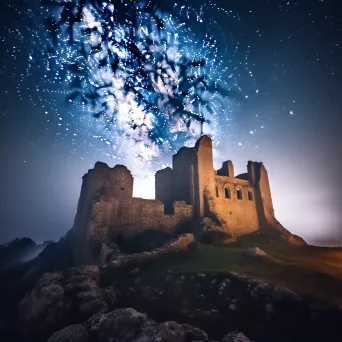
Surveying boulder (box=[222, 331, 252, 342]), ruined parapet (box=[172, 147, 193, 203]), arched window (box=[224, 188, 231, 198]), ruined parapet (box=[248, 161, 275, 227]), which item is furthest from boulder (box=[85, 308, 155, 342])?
ruined parapet (box=[248, 161, 275, 227])

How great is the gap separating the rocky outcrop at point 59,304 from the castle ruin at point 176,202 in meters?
6.18

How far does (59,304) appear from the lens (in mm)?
7984

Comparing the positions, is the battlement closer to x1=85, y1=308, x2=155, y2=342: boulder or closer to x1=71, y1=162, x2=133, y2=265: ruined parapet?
x1=71, y1=162, x2=133, y2=265: ruined parapet

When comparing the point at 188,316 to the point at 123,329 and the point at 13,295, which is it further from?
the point at 13,295

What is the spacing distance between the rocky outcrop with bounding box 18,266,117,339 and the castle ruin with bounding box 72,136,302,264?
6185mm

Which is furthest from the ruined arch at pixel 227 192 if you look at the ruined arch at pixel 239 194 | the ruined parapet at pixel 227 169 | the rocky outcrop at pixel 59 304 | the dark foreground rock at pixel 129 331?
the dark foreground rock at pixel 129 331

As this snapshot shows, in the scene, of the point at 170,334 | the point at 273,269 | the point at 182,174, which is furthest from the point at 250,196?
the point at 170,334

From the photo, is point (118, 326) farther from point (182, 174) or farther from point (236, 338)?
point (182, 174)

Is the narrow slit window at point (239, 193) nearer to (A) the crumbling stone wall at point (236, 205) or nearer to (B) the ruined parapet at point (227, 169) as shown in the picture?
(A) the crumbling stone wall at point (236, 205)

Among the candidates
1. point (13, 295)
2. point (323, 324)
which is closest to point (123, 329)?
point (323, 324)

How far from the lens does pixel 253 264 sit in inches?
497

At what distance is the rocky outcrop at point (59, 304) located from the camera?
749cm

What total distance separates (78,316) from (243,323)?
6380 millimetres

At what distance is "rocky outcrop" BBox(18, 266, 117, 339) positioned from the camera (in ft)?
24.6
